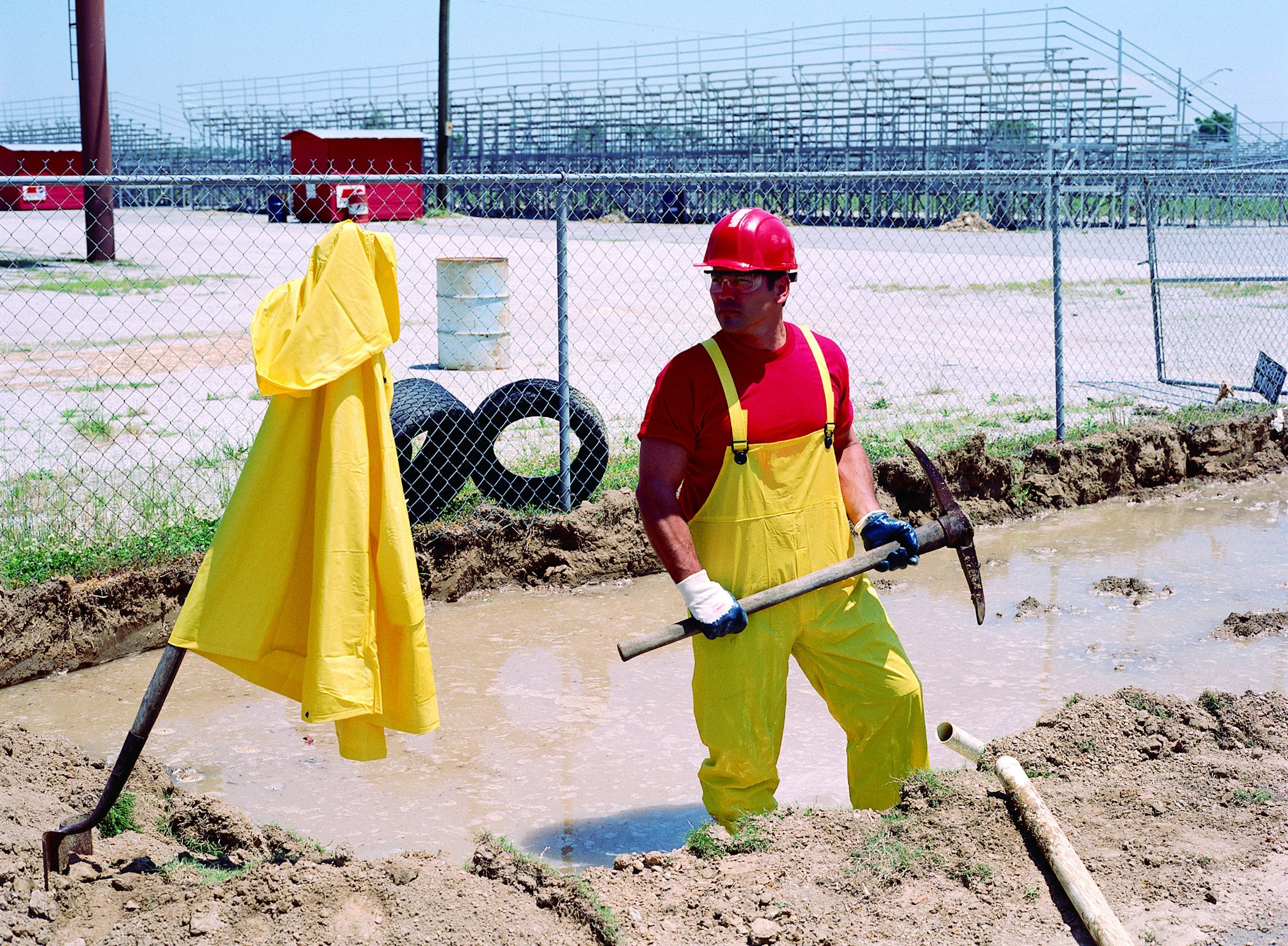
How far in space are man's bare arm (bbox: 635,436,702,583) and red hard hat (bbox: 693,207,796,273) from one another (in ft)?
1.84

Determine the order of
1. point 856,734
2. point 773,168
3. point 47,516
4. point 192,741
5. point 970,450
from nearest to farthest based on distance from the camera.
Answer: point 856,734, point 192,741, point 47,516, point 970,450, point 773,168

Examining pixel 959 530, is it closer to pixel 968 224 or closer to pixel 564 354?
pixel 564 354

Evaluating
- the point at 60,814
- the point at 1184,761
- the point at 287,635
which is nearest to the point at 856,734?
the point at 1184,761

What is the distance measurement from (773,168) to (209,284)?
22796mm

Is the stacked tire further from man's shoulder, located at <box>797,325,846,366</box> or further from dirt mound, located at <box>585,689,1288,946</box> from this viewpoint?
dirt mound, located at <box>585,689,1288,946</box>

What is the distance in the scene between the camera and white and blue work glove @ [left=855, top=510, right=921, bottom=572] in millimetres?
3650

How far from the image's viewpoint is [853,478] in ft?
13.0

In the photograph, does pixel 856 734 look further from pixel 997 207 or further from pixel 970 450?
pixel 997 207

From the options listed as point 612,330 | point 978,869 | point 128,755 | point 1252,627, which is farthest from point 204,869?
point 612,330

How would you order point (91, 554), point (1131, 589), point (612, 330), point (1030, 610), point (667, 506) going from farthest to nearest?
point (612, 330), point (1131, 589), point (1030, 610), point (91, 554), point (667, 506)

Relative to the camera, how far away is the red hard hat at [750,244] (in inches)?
137

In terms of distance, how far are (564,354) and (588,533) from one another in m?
1.01

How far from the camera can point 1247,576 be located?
267 inches

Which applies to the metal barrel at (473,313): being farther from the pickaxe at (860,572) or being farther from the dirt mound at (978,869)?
the dirt mound at (978,869)
